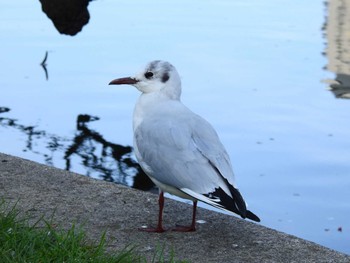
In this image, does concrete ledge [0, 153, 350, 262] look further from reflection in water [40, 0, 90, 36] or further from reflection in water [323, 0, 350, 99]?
reflection in water [323, 0, 350, 99]

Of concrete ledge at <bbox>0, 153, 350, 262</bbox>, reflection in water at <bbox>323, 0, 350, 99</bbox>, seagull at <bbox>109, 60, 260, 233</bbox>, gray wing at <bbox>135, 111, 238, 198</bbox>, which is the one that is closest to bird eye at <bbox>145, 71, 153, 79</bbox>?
seagull at <bbox>109, 60, 260, 233</bbox>

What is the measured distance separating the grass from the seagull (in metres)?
0.40

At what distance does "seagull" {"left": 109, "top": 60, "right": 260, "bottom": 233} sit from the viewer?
18.5 feet

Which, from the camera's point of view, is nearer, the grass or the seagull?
the grass

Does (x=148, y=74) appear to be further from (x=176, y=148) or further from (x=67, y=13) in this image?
(x=67, y=13)

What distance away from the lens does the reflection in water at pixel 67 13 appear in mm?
8836

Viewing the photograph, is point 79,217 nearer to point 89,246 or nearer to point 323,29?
point 89,246

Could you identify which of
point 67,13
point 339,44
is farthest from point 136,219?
point 339,44

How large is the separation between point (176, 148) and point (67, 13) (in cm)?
347

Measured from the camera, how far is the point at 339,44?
49.9 feet

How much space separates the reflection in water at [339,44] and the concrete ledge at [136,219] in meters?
6.13

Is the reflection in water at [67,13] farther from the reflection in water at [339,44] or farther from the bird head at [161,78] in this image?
the reflection in water at [339,44]

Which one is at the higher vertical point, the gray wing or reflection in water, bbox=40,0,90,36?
reflection in water, bbox=40,0,90,36

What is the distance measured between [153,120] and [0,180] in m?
1.44
